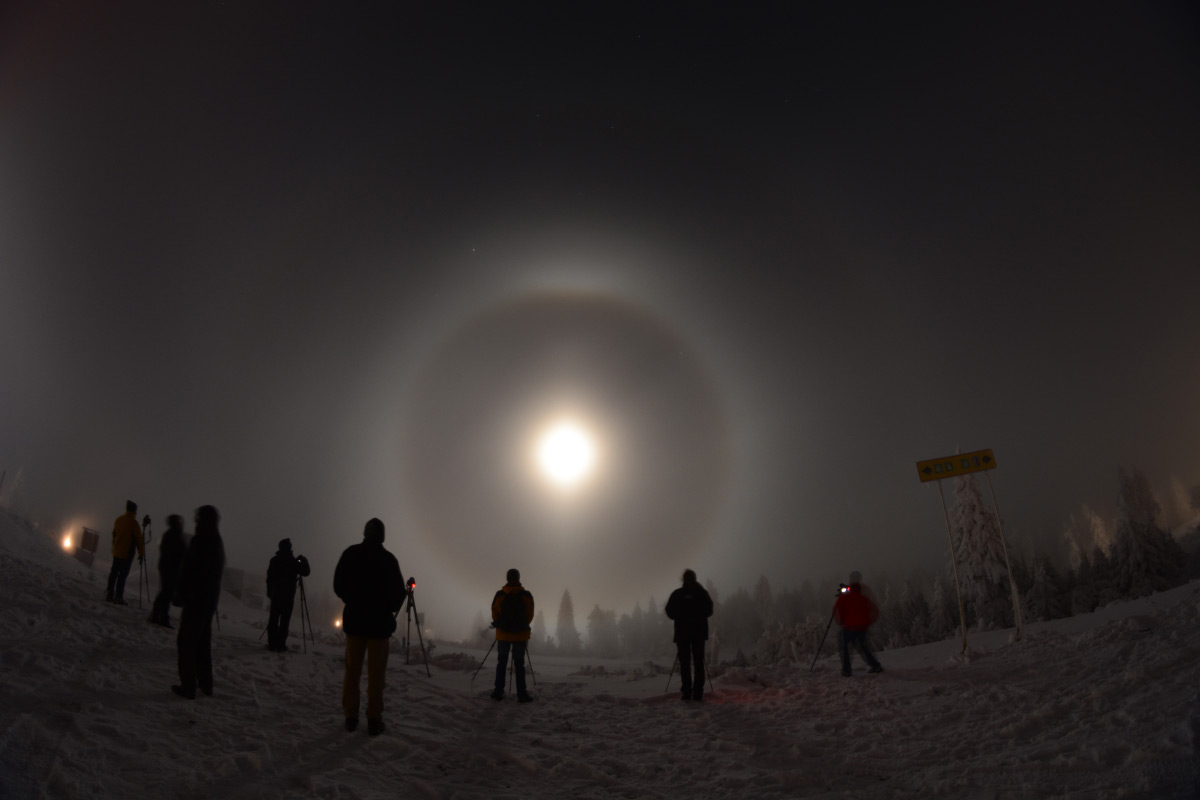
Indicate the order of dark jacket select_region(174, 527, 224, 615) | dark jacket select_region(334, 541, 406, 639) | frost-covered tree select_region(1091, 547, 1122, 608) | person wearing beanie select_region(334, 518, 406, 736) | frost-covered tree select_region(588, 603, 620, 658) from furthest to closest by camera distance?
frost-covered tree select_region(588, 603, 620, 658) → frost-covered tree select_region(1091, 547, 1122, 608) → dark jacket select_region(174, 527, 224, 615) → dark jacket select_region(334, 541, 406, 639) → person wearing beanie select_region(334, 518, 406, 736)

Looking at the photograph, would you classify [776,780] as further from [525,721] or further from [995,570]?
[995,570]

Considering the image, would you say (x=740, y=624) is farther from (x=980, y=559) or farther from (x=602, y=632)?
(x=980, y=559)

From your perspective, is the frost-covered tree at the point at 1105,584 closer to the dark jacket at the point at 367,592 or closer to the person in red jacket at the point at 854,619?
the person in red jacket at the point at 854,619

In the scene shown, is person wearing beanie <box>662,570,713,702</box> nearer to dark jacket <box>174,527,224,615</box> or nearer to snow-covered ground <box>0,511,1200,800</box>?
snow-covered ground <box>0,511,1200,800</box>

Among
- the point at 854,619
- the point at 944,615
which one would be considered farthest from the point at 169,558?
the point at 944,615

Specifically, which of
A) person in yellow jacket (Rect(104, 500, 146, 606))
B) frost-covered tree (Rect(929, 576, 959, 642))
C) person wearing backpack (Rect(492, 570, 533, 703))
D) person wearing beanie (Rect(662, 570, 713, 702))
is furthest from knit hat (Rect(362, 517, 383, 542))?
frost-covered tree (Rect(929, 576, 959, 642))
